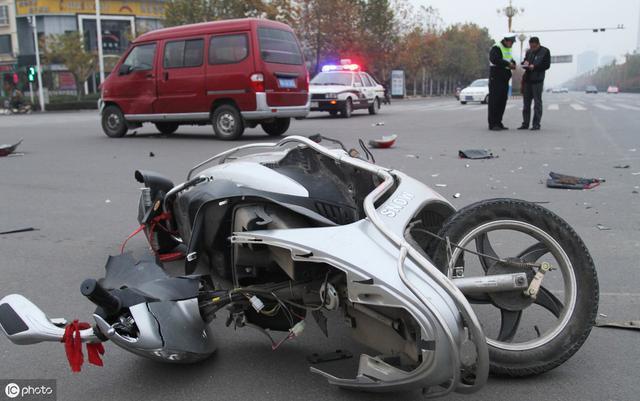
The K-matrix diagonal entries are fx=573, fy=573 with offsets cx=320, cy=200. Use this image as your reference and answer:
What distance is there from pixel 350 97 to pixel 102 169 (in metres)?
12.4

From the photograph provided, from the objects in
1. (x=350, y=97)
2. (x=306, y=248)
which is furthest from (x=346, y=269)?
(x=350, y=97)

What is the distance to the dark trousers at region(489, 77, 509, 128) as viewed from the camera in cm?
1349

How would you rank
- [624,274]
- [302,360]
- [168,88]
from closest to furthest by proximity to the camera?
[302,360] < [624,274] < [168,88]

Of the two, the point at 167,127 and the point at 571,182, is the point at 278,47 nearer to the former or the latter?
the point at 167,127

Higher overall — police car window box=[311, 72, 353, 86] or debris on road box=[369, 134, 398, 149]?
police car window box=[311, 72, 353, 86]

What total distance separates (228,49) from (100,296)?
34.2 ft

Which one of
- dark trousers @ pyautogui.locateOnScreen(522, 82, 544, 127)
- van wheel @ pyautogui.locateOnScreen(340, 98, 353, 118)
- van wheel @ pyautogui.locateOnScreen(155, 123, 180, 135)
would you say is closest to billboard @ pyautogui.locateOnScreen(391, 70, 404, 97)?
van wheel @ pyautogui.locateOnScreen(340, 98, 353, 118)

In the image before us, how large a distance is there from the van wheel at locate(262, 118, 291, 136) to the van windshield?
1.35 m

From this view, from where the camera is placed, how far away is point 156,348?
226 cm

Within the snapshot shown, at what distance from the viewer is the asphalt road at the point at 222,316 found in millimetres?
2445

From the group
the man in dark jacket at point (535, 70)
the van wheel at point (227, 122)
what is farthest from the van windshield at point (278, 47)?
the man in dark jacket at point (535, 70)

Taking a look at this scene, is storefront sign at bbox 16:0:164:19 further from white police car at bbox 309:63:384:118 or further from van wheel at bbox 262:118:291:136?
van wheel at bbox 262:118:291:136

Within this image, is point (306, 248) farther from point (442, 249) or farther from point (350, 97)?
point (350, 97)

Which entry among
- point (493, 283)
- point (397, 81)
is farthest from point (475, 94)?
point (493, 283)
